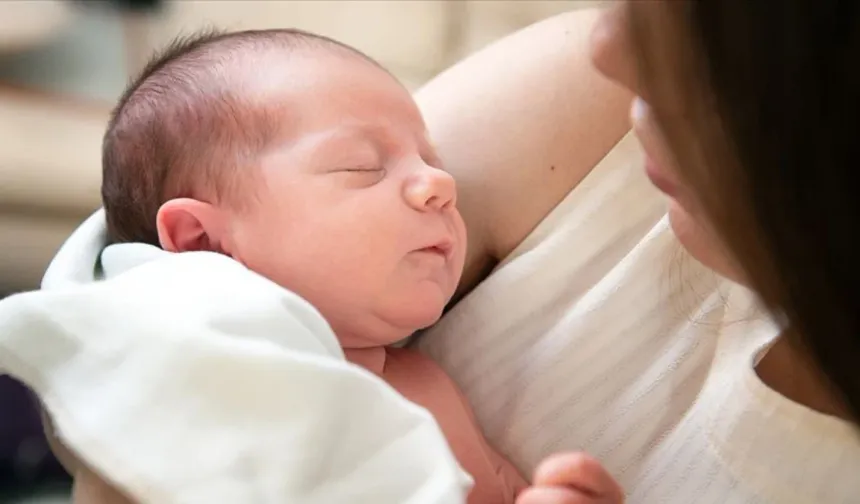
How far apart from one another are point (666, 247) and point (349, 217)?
272mm

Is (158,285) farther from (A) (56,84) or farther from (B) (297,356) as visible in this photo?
(A) (56,84)

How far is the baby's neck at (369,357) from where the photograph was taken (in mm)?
725

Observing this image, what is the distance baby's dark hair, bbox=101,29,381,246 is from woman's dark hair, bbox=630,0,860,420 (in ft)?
1.14

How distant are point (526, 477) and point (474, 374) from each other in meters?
0.10

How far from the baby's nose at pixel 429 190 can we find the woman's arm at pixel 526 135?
94 mm

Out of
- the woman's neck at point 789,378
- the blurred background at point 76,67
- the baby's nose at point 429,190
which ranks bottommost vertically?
the blurred background at point 76,67

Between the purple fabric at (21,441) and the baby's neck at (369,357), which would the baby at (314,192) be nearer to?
the baby's neck at (369,357)

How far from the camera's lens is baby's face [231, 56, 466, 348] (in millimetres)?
674

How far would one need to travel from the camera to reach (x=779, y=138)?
1.35 feet

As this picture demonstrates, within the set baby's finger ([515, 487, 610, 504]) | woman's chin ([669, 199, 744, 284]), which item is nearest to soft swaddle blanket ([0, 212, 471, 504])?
baby's finger ([515, 487, 610, 504])

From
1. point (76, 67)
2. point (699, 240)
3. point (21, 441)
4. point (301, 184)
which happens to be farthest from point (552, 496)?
point (76, 67)

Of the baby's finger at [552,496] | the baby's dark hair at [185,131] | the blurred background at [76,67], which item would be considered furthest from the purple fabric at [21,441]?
the baby's finger at [552,496]

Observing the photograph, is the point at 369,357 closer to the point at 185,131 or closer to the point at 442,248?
the point at 442,248

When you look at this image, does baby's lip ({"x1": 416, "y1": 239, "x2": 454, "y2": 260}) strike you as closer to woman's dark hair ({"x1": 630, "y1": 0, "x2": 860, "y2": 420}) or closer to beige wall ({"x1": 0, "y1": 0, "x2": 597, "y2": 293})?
woman's dark hair ({"x1": 630, "y1": 0, "x2": 860, "y2": 420})
